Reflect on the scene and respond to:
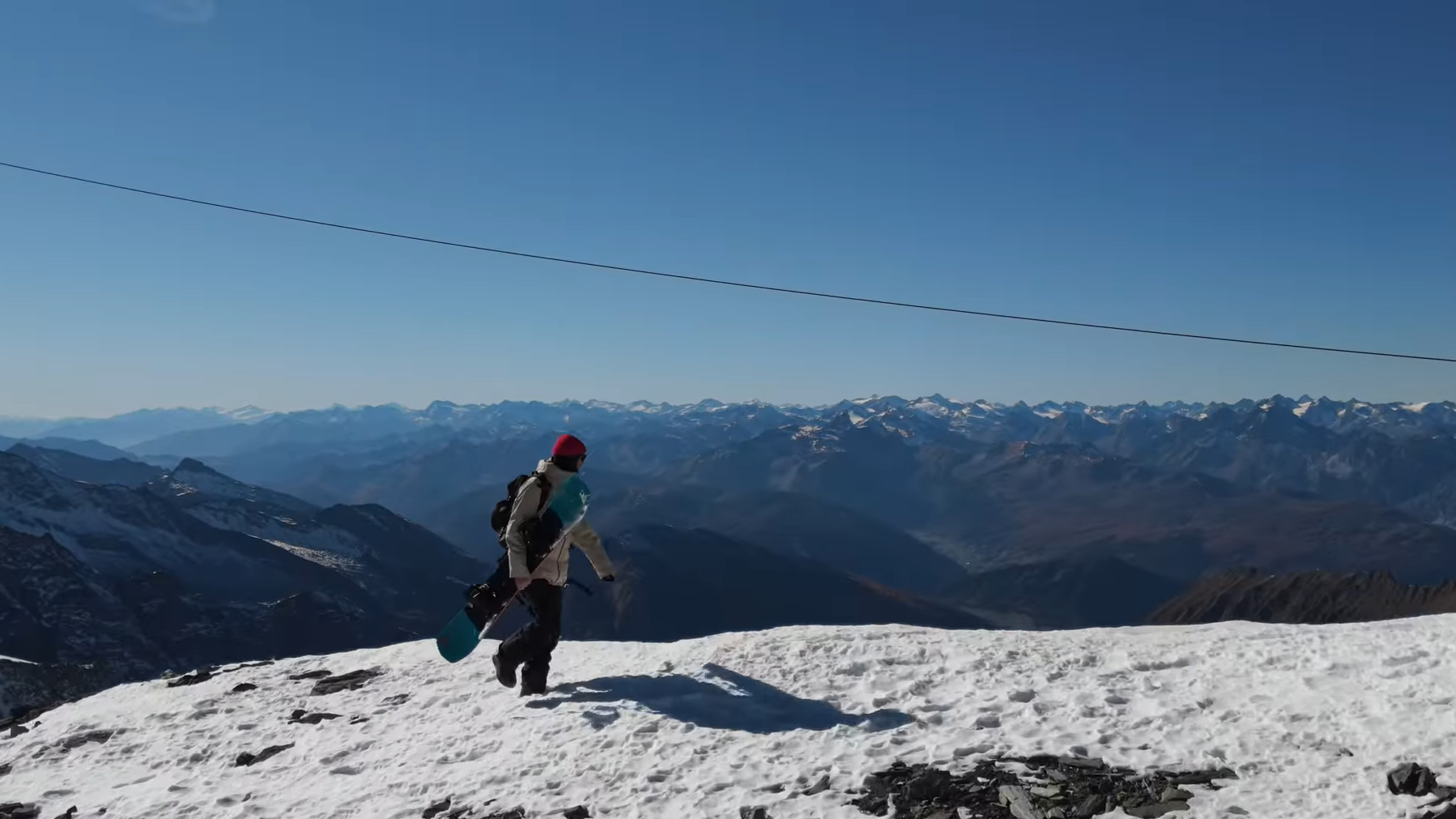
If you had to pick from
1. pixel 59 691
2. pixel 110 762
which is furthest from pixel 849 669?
pixel 59 691

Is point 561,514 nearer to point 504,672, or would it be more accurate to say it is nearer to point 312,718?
point 504,672

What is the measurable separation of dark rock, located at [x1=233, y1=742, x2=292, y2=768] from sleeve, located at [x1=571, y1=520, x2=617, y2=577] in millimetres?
5460

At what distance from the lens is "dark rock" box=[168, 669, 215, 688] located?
63.3ft

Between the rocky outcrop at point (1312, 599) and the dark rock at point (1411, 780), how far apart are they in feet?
330

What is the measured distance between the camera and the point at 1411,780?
9562 millimetres

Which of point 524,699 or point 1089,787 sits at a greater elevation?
point 1089,787

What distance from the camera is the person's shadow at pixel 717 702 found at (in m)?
13.0

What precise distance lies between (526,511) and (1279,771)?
10635 millimetres

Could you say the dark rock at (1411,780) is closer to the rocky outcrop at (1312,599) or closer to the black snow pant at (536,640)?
the black snow pant at (536,640)

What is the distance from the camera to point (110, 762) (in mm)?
14688

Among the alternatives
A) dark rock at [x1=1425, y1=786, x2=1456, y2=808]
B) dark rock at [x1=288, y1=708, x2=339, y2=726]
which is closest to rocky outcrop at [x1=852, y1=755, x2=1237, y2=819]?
dark rock at [x1=1425, y1=786, x2=1456, y2=808]

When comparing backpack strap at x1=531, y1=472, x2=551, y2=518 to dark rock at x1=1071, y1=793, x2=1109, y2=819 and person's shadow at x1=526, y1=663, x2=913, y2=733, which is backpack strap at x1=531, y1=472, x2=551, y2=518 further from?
dark rock at x1=1071, y1=793, x2=1109, y2=819

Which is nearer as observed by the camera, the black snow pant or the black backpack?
the black backpack

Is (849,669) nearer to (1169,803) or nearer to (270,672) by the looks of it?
(1169,803)
